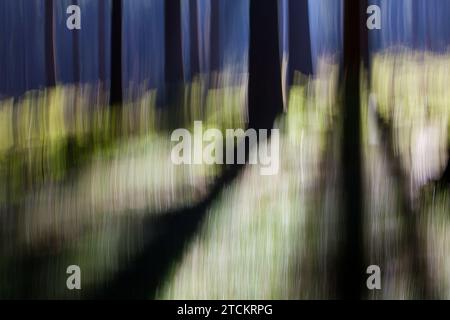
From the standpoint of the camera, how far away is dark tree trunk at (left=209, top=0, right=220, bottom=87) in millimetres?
1220

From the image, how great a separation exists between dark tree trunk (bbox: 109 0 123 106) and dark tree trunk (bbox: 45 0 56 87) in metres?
0.14

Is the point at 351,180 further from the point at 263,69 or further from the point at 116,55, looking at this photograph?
the point at 116,55

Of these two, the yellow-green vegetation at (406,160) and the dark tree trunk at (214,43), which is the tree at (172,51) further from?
the yellow-green vegetation at (406,160)

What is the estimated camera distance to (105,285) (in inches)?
48.1

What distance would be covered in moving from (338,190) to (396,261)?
214mm

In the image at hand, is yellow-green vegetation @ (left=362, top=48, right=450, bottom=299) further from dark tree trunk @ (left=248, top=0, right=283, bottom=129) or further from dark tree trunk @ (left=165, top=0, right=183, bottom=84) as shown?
dark tree trunk @ (left=165, top=0, right=183, bottom=84)

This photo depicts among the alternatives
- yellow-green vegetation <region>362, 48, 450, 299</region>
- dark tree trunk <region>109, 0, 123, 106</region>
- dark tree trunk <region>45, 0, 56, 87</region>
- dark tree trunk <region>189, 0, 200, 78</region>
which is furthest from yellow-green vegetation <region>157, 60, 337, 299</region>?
dark tree trunk <region>45, 0, 56, 87</region>

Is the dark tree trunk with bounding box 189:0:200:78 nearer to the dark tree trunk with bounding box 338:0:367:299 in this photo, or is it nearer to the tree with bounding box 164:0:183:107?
the tree with bounding box 164:0:183:107

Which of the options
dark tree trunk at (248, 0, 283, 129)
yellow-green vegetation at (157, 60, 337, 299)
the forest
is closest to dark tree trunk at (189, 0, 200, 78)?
the forest

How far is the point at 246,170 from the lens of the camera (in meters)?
1.21

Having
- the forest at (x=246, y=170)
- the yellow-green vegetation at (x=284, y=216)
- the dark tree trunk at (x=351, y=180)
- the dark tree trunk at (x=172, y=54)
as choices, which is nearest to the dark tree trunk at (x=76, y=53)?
the forest at (x=246, y=170)

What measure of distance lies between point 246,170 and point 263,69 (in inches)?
9.5

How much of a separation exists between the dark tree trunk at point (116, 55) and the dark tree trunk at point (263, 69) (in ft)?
1.01

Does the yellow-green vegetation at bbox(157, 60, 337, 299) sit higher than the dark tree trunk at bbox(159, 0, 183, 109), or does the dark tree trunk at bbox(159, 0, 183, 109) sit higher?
the dark tree trunk at bbox(159, 0, 183, 109)
